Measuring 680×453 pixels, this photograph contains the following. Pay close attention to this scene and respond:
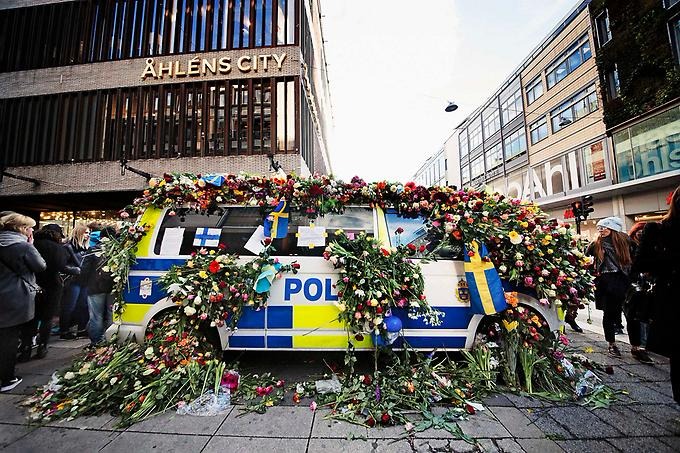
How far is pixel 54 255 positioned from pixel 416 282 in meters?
5.01

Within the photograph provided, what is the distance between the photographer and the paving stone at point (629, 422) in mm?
2291

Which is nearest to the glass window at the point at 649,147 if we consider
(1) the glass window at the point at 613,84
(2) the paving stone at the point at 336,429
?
(1) the glass window at the point at 613,84

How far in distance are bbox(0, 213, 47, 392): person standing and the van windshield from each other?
1.35m

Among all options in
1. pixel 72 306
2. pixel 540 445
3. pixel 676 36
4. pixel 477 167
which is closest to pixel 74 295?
pixel 72 306

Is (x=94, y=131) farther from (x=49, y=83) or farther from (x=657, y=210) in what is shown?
(x=657, y=210)

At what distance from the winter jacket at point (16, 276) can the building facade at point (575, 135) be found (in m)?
13.1

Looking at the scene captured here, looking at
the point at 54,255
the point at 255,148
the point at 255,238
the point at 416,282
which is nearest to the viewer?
the point at 416,282

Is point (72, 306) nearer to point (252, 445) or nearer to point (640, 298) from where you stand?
point (252, 445)

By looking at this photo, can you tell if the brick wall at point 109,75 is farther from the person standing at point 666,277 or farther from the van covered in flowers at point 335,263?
the person standing at point 666,277

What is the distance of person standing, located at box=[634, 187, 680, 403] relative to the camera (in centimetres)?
228

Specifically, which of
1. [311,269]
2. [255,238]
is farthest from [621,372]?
[255,238]

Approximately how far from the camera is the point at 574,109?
17.4 meters

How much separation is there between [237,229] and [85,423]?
6.86 ft

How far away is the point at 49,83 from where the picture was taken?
1252cm
